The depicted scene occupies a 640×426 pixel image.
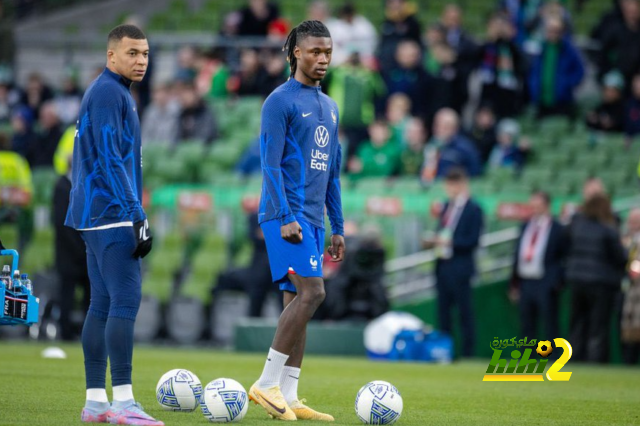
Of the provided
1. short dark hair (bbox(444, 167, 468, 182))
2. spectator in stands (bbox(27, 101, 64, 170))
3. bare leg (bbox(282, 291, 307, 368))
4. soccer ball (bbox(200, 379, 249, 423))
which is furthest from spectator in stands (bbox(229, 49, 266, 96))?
soccer ball (bbox(200, 379, 249, 423))

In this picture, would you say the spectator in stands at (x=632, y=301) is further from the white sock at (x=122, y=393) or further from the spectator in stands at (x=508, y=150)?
the white sock at (x=122, y=393)

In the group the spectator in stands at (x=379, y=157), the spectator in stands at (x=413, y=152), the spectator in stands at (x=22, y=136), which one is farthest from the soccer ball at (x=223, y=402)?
the spectator in stands at (x=22, y=136)

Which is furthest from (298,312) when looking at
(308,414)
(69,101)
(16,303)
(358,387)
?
(69,101)

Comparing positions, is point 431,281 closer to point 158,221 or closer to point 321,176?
point 158,221

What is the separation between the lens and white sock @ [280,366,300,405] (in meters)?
8.09

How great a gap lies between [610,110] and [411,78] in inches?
131

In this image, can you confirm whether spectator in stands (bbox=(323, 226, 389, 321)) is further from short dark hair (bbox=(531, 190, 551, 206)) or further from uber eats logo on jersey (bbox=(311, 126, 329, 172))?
uber eats logo on jersey (bbox=(311, 126, 329, 172))

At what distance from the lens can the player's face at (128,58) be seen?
7391 mm

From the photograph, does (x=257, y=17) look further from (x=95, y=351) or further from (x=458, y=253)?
(x=95, y=351)

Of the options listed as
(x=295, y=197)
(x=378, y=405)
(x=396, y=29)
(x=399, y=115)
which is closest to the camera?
(x=378, y=405)

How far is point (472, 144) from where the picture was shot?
19.2 m

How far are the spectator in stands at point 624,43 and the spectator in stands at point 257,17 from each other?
628 cm

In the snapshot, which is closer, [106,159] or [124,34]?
[106,159]

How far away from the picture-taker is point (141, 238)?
7.16 meters
